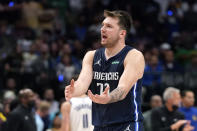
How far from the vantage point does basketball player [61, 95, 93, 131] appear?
27.7ft

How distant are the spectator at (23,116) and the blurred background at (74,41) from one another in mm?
1617

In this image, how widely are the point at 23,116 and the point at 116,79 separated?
410 cm

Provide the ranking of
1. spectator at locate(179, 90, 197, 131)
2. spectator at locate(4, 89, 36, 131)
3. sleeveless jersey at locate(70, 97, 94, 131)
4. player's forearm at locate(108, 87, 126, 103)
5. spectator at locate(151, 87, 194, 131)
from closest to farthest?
player's forearm at locate(108, 87, 126, 103), sleeveless jersey at locate(70, 97, 94, 131), spectator at locate(4, 89, 36, 131), spectator at locate(151, 87, 194, 131), spectator at locate(179, 90, 197, 131)

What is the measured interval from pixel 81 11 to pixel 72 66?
4830 mm

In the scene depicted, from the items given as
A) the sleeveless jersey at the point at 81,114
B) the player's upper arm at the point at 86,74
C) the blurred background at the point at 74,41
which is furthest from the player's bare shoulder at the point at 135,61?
the blurred background at the point at 74,41

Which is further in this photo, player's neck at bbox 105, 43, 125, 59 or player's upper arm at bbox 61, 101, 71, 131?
player's upper arm at bbox 61, 101, 71, 131

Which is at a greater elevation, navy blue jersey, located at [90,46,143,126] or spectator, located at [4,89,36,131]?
navy blue jersey, located at [90,46,143,126]

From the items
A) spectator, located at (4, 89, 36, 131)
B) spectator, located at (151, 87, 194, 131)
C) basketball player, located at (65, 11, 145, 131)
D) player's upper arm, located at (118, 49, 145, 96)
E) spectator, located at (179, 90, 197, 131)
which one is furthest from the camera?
spectator, located at (179, 90, 197, 131)

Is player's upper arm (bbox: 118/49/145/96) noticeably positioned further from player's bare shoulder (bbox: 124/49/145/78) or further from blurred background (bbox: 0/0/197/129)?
blurred background (bbox: 0/0/197/129)

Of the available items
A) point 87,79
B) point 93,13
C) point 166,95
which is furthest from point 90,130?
point 93,13

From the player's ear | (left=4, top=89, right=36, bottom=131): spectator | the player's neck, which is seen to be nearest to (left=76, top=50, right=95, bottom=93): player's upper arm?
the player's neck

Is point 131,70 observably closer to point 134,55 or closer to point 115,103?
point 134,55

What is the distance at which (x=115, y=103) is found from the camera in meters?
5.50

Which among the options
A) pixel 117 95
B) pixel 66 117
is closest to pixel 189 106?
pixel 66 117
